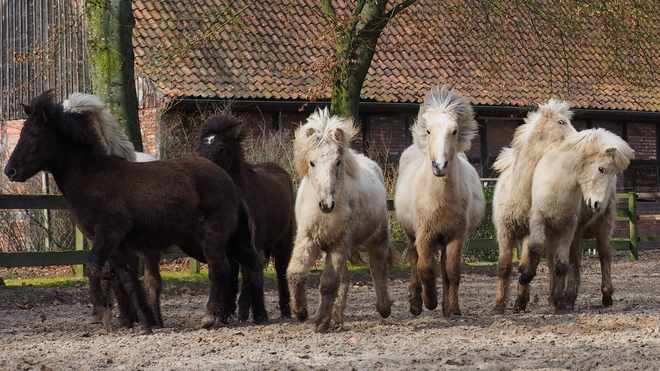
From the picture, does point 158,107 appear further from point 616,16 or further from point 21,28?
point 616,16

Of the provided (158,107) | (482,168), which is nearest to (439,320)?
Answer: (158,107)

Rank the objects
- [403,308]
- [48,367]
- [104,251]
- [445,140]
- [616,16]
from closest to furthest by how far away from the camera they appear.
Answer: [48,367] → [104,251] → [445,140] → [403,308] → [616,16]

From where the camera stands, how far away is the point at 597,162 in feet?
32.7

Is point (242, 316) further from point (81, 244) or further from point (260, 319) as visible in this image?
point (81, 244)

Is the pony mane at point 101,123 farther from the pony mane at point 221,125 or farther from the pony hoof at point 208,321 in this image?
the pony hoof at point 208,321

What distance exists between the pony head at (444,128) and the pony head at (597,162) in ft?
4.01

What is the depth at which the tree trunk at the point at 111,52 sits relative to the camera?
1304 cm

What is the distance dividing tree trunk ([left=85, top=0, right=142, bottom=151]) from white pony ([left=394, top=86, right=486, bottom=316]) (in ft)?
16.2

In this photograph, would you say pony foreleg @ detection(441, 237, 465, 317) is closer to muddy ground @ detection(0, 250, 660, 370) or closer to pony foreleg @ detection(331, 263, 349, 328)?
muddy ground @ detection(0, 250, 660, 370)

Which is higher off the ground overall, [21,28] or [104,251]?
[21,28]

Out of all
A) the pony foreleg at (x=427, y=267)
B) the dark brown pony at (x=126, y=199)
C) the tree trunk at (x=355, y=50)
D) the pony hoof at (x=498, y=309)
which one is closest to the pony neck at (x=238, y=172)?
the dark brown pony at (x=126, y=199)

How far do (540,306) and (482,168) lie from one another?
1484cm

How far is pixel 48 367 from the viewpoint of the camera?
6719mm

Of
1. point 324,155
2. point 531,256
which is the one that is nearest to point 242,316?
point 324,155
